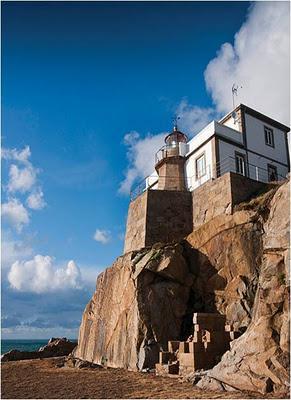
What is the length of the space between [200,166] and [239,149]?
3.21m

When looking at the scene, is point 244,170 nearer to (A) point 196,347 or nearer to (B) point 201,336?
(B) point 201,336

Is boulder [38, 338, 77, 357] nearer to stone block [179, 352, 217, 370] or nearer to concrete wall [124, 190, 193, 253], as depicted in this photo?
concrete wall [124, 190, 193, 253]

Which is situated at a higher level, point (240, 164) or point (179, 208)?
point (240, 164)

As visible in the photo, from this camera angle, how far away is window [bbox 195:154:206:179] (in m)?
29.3

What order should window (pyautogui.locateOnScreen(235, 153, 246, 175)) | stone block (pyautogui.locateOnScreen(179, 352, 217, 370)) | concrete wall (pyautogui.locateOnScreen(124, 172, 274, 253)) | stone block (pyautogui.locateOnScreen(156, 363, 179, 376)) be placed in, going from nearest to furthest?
stone block (pyautogui.locateOnScreen(179, 352, 217, 370)) < stone block (pyautogui.locateOnScreen(156, 363, 179, 376)) < concrete wall (pyautogui.locateOnScreen(124, 172, 274, 253)) < window (pyautogui.locateOnScreen(235, 153, 246, 175))

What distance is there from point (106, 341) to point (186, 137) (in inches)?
787

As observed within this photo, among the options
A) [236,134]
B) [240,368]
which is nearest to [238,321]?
[240,368]

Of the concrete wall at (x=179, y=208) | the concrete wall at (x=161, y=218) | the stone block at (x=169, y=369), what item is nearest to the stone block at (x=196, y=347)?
the stone block at (x=169, y=369)

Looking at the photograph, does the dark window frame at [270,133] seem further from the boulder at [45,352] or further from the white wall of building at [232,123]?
the boulder at [45,352]

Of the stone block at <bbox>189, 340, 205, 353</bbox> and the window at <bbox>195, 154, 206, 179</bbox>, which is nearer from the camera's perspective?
the stone block at <bbox>189, 340, 205, 353</bbox>

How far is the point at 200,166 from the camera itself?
2984cm

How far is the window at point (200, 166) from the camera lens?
1155 inches

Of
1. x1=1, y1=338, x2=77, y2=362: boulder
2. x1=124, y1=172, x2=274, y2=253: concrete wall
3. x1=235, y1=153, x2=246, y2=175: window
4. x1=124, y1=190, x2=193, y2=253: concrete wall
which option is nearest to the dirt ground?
x1=124, y1=190, x2=193, y2=253: concrete wall

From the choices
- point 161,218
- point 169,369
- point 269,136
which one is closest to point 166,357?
point 169,369
